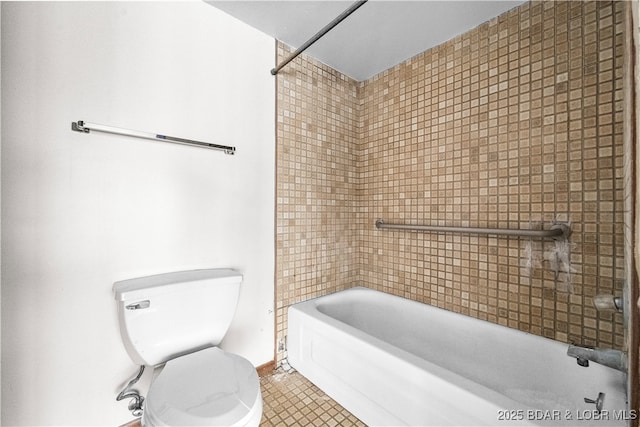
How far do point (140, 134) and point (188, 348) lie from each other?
97 centimetres

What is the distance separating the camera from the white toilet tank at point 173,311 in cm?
113

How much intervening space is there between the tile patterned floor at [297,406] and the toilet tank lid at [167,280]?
0.68m

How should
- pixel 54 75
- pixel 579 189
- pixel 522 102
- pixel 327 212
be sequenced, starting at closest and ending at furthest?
pixel 54 75, pixel 579 189, pixel 522 102, pixel 327 212

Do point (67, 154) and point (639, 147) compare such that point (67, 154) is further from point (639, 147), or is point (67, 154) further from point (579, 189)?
point (579, 189)

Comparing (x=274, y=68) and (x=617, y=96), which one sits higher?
(x=274, y=68)

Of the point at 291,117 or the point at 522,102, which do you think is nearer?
the point at 522,102

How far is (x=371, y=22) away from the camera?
1586 mm

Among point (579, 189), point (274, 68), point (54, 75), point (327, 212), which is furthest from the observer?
point (327, 212)

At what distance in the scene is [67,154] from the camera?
3.67 ft

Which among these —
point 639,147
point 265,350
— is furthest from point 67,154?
point 639,147

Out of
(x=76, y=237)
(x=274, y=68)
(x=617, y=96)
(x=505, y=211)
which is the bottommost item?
(x=76, y=237)

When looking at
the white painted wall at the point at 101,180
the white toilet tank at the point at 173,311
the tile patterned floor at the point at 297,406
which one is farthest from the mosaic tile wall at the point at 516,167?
the white toilet tank at the point at 173,311

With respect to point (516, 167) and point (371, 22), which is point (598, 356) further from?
point (371, 22)

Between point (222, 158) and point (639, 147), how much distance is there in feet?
4.91
